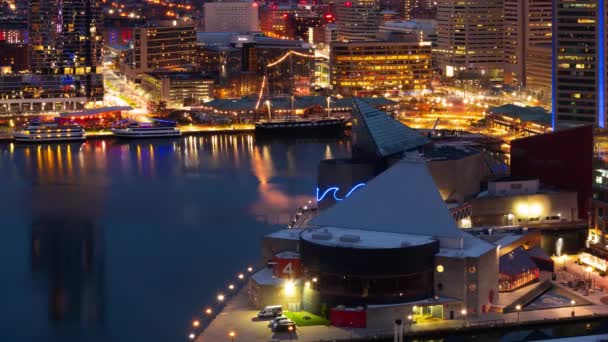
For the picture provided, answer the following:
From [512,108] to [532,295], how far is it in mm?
15103

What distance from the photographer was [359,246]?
13414 millimetres

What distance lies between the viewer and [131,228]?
58.5ft

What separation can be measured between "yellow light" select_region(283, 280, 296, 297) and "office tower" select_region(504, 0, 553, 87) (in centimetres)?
2341

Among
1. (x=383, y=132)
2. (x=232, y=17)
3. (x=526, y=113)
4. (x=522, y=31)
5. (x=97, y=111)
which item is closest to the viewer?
(x=383, y=132)

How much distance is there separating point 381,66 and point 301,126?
20.3ft

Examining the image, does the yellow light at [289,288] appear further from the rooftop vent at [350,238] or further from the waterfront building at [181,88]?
the waterfront building at [181,88]

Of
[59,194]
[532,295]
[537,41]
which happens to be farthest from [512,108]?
[532,295]

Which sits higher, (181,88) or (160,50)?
(160,50)

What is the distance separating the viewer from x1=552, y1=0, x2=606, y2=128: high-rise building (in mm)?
23406

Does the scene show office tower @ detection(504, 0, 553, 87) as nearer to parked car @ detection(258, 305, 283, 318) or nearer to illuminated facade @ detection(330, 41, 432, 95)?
illuminated facade @ detection(330, 41, 432, 95)

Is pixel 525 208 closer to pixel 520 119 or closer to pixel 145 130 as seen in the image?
pixel 520 119

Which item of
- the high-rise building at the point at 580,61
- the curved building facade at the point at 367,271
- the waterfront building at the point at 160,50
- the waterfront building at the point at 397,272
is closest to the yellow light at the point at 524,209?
the waterfront building at the point at 397,272

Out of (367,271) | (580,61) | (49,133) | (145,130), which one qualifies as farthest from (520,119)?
(367,271)

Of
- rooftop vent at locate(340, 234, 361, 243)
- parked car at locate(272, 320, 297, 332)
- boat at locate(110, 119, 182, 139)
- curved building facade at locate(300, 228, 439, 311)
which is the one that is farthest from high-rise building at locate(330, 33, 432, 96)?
parked car at locate(272, 320, 297, 332)
